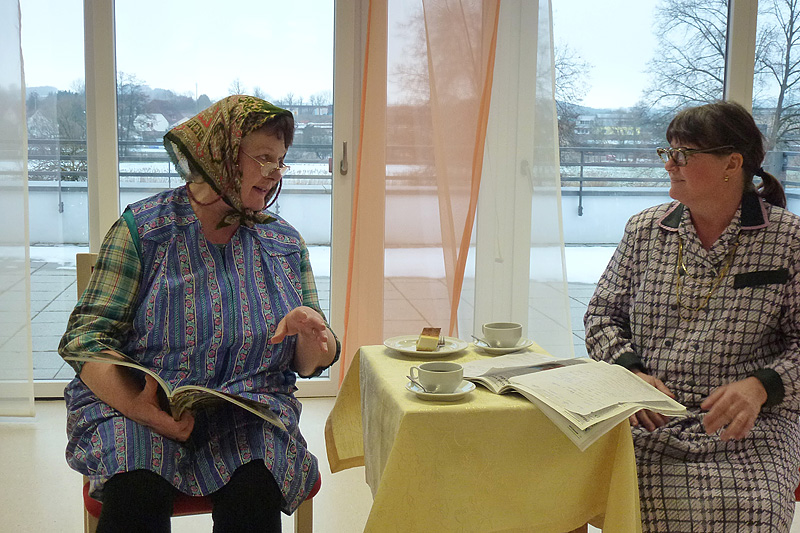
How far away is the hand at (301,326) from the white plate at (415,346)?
0.63 ft

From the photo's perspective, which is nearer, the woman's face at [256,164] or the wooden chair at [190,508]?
the wooden chair at [190,508]

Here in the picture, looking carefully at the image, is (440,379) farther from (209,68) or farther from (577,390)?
(209,68)

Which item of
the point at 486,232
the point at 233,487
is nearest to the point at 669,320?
the point at 233,487

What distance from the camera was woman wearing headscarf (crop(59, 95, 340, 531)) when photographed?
1.51 metres

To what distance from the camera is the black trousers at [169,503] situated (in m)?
1.43

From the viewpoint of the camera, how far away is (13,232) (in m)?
3.01

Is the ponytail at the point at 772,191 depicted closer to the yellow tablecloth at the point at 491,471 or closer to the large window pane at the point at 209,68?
the yellow tablecloth at the point at 491,471

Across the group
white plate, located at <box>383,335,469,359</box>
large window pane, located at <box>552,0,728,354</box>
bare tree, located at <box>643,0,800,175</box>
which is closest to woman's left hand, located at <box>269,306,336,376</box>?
white plate, located at <box>383,335,469,359</box>

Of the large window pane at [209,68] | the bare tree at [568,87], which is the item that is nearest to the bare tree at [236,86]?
the large window pane at [209,68]

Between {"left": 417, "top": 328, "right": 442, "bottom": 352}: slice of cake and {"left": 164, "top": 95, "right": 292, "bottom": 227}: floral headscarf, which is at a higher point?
{"left": 164, "top": 95, "right": 292, "bottom": 227}: floral headscarf

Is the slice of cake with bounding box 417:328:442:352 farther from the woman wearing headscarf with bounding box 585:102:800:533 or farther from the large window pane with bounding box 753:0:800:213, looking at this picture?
the large window pane with bounding box 753:0:800:213

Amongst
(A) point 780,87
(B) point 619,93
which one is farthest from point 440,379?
(A) point 780,87

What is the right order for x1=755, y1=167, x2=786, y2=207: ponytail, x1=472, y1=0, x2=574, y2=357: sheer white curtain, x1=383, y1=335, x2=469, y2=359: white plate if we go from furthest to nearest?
x1=472, y1=0, x2=574, y2=357: sheer white curtain → x1=755, y1=167, x2=786, y2=207: ponytail → x1=383, y1=335, x2=469, y2=359: white plate

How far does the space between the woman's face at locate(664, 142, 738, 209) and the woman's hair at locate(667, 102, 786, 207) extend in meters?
0.03
